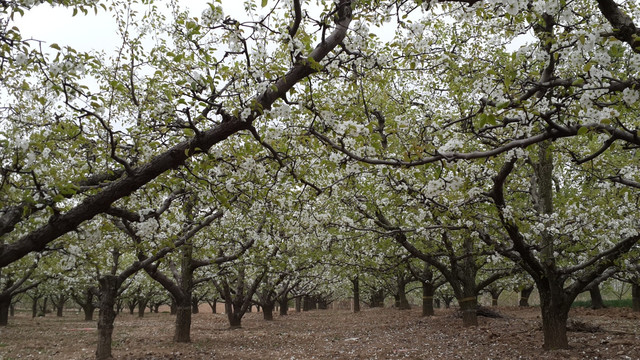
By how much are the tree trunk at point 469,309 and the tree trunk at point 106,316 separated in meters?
12.5

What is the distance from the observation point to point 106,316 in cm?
1252

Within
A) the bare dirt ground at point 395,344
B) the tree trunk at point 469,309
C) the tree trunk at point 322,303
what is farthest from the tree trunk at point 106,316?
the tree trunk at point 322,303

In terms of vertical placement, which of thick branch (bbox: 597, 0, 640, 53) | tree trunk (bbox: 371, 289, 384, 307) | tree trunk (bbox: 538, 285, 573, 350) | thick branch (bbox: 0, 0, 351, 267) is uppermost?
thick branch (bbox: 597, 0, 640, 53)

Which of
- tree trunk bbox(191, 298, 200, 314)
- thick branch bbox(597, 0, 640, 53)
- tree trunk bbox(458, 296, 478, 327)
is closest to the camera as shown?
thick branch bbox(597, 0, 640, 53)

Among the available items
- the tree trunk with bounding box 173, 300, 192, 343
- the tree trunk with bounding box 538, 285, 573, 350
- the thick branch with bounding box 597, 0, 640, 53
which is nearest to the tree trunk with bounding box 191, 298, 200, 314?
the tree trunk with bounding box 173, 300, 192, 343

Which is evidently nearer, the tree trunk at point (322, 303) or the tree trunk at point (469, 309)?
the tree trunk at point (469, 309)

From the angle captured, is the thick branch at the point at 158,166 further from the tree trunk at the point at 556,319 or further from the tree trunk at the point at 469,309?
the tree trunk at the point at 469,309

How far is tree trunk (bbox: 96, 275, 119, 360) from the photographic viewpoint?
12406 mm

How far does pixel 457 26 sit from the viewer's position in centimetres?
1316

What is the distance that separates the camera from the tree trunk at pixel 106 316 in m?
12.4

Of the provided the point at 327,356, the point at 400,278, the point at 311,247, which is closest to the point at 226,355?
the point at 327,356

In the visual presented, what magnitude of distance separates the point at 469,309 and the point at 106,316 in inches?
511

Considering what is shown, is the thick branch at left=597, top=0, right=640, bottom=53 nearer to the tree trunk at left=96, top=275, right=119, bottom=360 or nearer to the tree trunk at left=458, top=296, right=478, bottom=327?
the tree trunk at left=458, top=296, right=478, bottom=327

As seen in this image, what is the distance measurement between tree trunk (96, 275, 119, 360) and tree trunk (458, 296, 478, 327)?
12524mm
